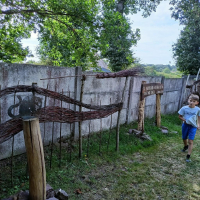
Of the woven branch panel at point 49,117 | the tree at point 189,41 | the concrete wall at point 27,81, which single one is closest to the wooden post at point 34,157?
the woven branch panel at point 49,117

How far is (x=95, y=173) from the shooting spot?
3.31 m

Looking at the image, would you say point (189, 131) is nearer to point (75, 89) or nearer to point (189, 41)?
point (75, 89)

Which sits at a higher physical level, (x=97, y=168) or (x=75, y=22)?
(x=75, y=22)

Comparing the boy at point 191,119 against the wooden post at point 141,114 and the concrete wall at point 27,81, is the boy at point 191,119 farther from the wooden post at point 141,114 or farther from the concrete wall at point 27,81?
the concrete wall at point 27,81

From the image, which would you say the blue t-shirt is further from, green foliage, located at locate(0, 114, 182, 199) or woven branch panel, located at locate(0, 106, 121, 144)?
woven branch panel, located at locate(0, 106, 121, 144)

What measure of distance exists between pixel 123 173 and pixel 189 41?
36.5ft

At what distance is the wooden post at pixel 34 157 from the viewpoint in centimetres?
189

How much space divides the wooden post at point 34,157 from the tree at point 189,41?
39.2ft

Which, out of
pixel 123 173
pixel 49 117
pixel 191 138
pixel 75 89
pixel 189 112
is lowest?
pixel 123 173

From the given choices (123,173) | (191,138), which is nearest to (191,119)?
(191,138)

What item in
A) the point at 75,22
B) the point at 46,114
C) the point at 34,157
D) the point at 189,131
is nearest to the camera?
the point at 34,157

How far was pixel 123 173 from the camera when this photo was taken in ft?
11.1

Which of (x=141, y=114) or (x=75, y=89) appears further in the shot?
(x=141, y=114)

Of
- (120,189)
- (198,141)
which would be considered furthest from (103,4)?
(120,189)
